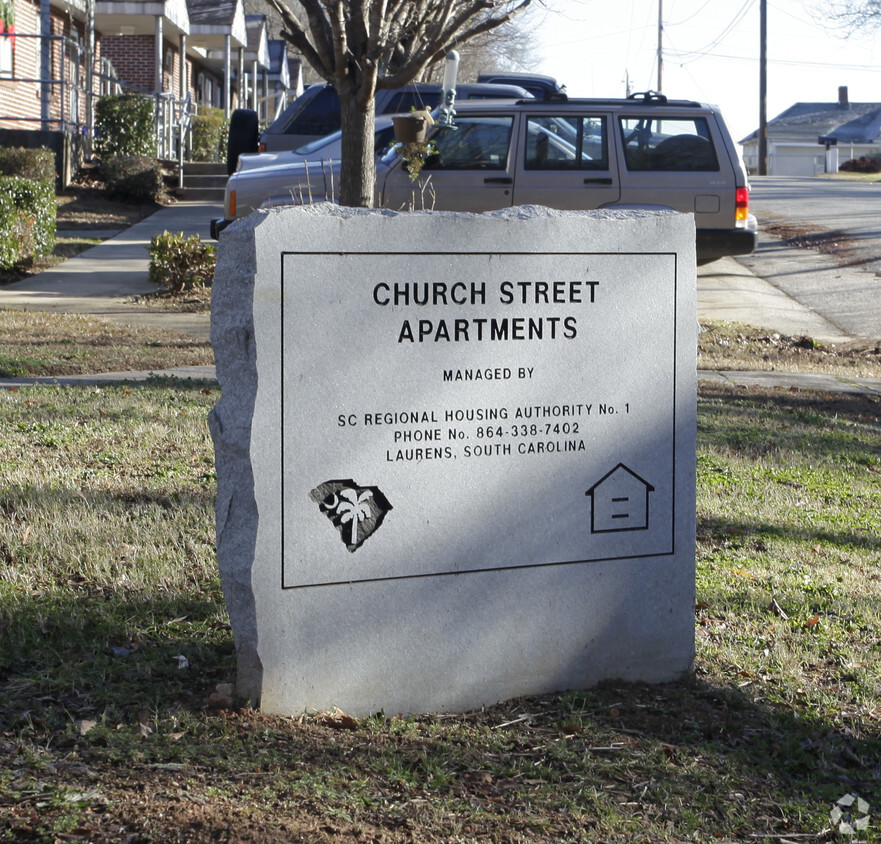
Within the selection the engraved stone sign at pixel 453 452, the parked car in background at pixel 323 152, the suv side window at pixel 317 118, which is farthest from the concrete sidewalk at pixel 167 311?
the engraved stone sign at pixel 453 452

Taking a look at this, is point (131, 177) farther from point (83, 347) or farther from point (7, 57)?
point (83, 347)

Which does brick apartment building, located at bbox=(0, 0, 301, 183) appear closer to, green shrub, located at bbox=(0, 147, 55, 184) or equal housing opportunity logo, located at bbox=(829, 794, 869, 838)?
green shrub, located at bbox=(0, 147, 55, 184)

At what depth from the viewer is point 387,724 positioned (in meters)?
3.18

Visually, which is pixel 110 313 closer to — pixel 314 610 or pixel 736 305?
pixel 736 305

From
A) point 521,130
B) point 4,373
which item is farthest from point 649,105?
point 4,373

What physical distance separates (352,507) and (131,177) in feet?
69.3

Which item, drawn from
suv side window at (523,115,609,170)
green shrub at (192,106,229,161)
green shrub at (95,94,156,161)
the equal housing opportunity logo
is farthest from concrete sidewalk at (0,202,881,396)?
green shrub at (192,106,229,161)

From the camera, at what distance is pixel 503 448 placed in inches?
130

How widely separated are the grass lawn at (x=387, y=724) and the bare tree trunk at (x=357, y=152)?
5063 mm

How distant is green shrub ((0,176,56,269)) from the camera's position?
1382 cm

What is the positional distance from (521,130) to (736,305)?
12.8 ft

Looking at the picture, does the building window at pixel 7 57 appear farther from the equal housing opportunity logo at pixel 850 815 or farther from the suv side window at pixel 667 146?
the equal housing opportunity logo at pixel 850 815

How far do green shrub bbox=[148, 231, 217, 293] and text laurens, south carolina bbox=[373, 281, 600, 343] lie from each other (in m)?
10.1

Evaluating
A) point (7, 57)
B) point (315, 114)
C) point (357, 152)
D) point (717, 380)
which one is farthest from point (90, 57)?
point (717, 380)
